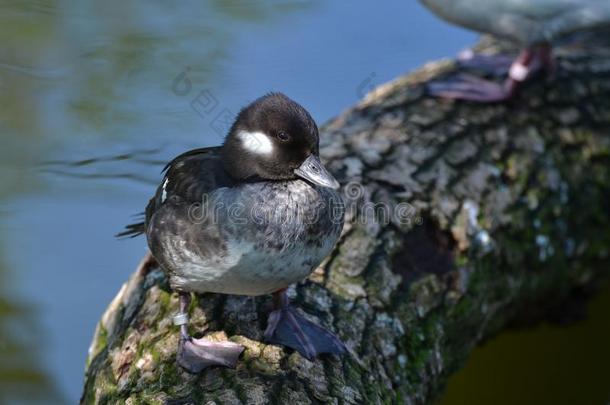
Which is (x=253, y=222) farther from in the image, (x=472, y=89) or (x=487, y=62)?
(x=487, y=62)

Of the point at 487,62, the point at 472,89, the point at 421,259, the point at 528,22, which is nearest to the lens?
the point at 421,259

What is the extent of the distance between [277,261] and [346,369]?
0.47m

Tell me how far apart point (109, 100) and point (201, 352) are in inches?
141

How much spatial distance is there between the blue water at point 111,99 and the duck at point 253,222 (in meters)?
1.79

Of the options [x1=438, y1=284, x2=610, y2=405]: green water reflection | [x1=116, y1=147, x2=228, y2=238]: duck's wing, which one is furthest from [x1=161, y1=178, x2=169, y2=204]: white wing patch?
[x1=438, y1=284, x2=610, y2=405]: green water reflection

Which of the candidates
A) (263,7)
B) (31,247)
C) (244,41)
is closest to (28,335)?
(31,247)

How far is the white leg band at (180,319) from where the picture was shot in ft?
10.4

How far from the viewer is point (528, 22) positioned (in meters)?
5.30

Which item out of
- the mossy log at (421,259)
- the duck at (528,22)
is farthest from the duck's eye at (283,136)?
the duck at (528,22)

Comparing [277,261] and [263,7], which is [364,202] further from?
[263,7]

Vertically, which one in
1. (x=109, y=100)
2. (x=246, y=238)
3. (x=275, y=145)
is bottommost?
(x=246, y=238)

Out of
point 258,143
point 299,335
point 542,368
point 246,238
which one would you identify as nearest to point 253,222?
point 246,238

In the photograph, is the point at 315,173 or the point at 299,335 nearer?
the point at 299,335

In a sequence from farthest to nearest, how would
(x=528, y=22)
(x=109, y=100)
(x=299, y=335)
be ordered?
(x=109, y=100) < (x=528, y=22) < (x=299, y=335)
